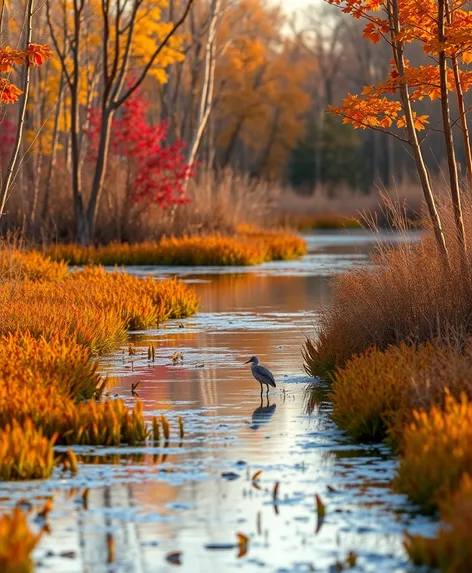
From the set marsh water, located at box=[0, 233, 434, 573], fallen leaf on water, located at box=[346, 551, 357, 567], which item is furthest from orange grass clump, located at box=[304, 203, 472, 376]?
fallen leaf on water, located at box=[346, 551, 357, 567]

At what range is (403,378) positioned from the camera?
1057 centimetres

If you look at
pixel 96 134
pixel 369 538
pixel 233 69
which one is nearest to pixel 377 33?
pixel 369 538

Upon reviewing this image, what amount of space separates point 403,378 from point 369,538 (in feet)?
10.6

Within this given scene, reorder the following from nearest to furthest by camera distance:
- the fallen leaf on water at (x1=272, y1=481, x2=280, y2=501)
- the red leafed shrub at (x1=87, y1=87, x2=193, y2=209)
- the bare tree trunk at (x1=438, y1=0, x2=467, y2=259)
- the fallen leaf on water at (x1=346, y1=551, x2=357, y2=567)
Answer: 1. the fallen leaf on water at (x1=346, y1=551, x2=357, y2=567)
2. the fallen leaf on water at (x1=272, y1=481, x2=280, y2=501)
3. the bare tree trunk at (x1=438, y1=0, x2=467, y2=259)
4. the red leafed shrub at (x1=87, y1=87, x2=193, y2=209)

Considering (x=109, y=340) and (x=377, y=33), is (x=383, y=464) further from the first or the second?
(x=109, y=340)

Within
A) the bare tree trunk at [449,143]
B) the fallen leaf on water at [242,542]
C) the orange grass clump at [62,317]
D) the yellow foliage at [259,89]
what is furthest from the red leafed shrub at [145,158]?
the yellow foliage at [259,89]

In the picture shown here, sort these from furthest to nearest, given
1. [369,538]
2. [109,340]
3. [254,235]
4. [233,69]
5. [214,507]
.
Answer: [233,69], [254,235], [109,340], [214,507], [369,538]

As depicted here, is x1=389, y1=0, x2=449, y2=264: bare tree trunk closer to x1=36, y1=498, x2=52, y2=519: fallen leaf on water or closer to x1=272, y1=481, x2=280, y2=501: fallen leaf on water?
x1=272, y1=481, x2=280, y2=501: fallen leaf on water

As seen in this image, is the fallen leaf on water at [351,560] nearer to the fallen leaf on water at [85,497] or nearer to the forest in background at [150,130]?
the fallen leaf on water at [85,497]

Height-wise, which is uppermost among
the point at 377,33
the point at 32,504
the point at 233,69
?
the point at 233,69

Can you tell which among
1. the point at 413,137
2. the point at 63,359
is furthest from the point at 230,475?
the point at 413,137

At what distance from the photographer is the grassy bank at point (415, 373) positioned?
771 centimetres

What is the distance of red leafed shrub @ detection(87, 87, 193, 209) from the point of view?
115 feet

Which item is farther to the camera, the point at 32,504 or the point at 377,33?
the point at 377,33
